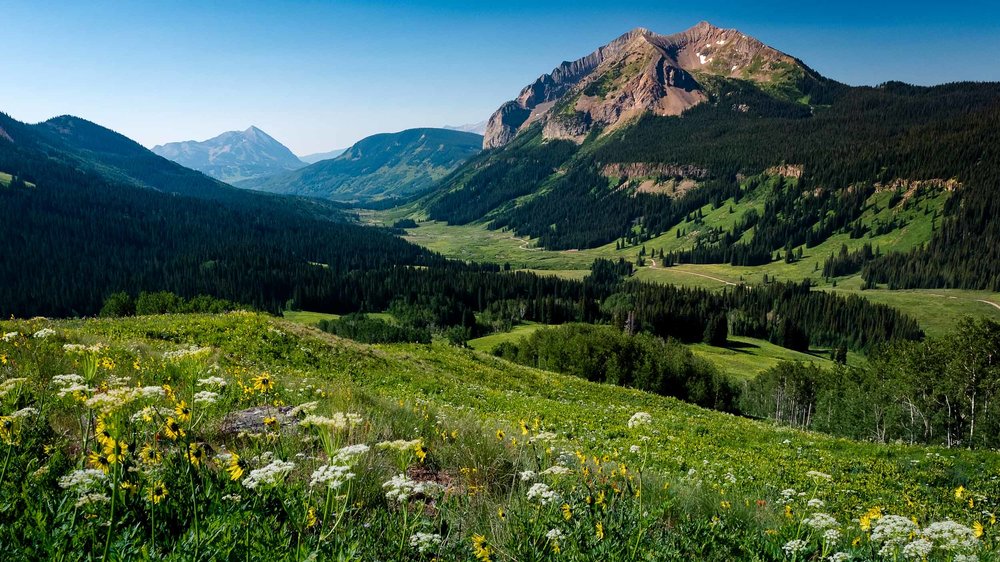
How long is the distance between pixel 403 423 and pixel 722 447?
57.1ft

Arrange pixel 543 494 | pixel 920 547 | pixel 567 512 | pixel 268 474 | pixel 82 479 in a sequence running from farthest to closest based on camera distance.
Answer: pixel 567 512, pixel 543 494, pixel 920 547, pixel 268 474, pixel 82 479

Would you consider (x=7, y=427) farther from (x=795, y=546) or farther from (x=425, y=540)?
(x=795, y=546)

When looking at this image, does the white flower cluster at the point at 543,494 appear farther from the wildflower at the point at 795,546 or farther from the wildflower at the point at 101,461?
the wildflower at the point at 101,461

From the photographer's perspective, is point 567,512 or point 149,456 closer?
point 149,456

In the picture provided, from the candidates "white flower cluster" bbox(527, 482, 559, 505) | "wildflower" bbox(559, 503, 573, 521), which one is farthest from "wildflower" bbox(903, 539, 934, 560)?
"white flower cluster" bbox(527, 482, 559, 505)

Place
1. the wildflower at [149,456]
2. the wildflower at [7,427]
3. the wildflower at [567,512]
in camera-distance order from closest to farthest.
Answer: the wildflower at [7,427] < the wildflower at [149,456] < the wildflower at [567,512]

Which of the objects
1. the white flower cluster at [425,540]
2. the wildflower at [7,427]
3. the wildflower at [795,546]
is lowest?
the wildflower at [795,546]

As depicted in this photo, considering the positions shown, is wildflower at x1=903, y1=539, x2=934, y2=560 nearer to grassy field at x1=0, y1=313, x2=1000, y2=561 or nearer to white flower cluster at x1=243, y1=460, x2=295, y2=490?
grassy field at x1=0, y1=313, x2=1000, y2=561

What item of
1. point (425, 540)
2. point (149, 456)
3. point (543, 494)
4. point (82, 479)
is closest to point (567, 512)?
point (543, 494)

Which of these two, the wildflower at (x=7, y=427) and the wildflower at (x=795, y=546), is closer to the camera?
the wildflower at (x=7, y=427)

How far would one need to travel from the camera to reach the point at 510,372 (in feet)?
Result: 130

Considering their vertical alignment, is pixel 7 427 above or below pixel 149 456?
above

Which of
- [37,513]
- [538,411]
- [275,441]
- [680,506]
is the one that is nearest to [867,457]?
[538,411]

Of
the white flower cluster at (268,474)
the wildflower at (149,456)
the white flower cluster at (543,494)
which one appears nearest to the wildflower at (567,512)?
the white flower cluster at (543,494)
